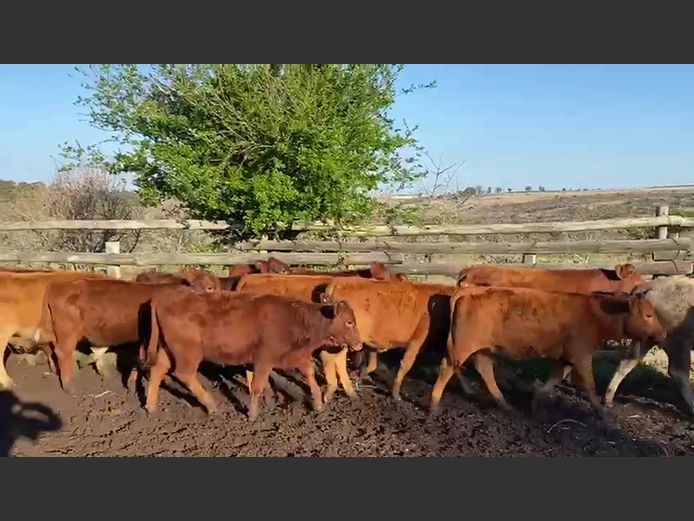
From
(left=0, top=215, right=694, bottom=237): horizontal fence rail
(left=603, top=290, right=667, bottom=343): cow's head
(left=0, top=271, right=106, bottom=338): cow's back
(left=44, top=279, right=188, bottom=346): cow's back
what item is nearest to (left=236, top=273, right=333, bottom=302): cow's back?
(left=44, top=279, right=188, bottom=346): cow's back

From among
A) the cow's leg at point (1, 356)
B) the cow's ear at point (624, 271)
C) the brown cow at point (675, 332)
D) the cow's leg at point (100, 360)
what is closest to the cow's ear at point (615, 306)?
the brown cow at point (675, 332)

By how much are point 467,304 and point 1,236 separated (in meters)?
20.4

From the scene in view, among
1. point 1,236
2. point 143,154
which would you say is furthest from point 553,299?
point 1,236

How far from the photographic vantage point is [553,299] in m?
6.88

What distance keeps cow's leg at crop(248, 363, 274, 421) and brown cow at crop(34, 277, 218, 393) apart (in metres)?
1.38

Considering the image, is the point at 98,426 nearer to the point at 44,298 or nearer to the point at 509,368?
the point at 44,298

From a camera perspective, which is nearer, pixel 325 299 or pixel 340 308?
pixel 340 308

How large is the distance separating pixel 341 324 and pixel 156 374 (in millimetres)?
2006

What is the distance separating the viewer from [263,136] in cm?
1120

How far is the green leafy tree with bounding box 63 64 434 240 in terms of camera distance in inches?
424

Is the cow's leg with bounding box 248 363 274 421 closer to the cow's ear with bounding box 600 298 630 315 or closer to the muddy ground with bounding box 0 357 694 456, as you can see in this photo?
the muddy ground with bounding box 0 357 694 456

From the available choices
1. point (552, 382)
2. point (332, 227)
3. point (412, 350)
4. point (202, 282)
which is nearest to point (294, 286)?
point (202, 282)

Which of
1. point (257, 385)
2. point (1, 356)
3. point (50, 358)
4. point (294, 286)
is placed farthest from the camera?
point (50, 358)

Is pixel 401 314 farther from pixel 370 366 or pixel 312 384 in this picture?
pixel 312 384
